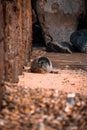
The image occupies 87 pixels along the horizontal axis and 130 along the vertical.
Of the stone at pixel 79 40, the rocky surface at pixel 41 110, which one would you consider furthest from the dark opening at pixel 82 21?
the rocky surface at pixel 41 110

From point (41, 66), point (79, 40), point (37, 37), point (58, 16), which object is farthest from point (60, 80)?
point (37, 37)

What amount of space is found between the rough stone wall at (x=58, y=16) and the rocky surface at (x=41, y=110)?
39.8 ft

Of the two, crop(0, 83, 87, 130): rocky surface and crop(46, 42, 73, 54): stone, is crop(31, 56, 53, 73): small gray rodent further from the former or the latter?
crop(46, 42, 73, 54): stone

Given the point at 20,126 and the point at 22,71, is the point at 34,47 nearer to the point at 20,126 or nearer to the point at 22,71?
the point at 22,71

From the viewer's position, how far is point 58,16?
776 inches

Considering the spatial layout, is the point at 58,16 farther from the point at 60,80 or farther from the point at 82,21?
the point at 60,80

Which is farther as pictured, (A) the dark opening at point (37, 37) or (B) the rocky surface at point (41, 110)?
(A) the dark opening at point (37, 37)

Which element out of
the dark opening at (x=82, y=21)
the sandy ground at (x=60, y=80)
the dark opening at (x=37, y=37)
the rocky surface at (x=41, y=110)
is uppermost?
the rocky surface at (x=41, y=110)

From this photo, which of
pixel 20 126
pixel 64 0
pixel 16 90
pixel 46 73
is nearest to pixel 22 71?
pixel 46 73

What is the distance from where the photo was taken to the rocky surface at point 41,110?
5926 mm

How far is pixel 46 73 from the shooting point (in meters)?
12.2

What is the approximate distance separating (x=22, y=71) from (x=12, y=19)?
2306mm

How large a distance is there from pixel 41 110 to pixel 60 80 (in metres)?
4.66

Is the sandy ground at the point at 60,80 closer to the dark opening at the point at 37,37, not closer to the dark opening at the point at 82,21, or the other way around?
the dark opening at the point at 37,37
